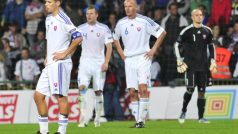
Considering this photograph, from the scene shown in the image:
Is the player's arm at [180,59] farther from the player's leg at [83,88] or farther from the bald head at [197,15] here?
the player's leg at [83,88]

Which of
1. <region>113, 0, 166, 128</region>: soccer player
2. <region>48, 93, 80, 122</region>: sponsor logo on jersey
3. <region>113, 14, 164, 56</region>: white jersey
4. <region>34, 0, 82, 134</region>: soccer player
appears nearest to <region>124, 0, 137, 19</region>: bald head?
<region>113, 0, 166, 128</region>: soccer player

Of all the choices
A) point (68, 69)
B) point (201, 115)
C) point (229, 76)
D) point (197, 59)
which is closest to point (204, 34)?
point (197, 59)

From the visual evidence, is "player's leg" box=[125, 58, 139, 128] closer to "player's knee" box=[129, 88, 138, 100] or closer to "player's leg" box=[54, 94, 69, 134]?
"player's knee" box=[129, 88, 138, 100]

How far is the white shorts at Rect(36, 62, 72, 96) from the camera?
49.6 feet

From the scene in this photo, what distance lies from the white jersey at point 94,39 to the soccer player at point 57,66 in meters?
4.70

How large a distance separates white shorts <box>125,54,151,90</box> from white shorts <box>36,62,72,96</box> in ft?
12.2

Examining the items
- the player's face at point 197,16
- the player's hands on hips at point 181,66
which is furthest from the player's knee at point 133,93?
the player's face at point 197,16

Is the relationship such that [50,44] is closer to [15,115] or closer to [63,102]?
[63,102]

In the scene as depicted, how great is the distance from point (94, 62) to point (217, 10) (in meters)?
6.43

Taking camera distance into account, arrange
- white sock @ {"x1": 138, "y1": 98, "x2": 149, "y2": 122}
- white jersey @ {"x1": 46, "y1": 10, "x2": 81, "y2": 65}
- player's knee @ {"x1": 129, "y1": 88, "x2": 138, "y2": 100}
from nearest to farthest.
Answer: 1. white jersey @ {"x1": 46, "y1": 10, "x2": 81, "y2": 65}
2. white sock @ {"x1": 138, "y1": 98, "x2": 149, "y2": 122}
3. player's knee @ {"x1": 129, "y1": 88, "x2": 138, "y2": 100}

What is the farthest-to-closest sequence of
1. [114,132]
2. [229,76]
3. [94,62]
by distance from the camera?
[229,76] → [94,62] → [114,132]

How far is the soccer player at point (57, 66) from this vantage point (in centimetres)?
1511

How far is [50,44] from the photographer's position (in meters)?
15.3

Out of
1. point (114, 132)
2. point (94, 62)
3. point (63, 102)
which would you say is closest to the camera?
point (63, 102)
